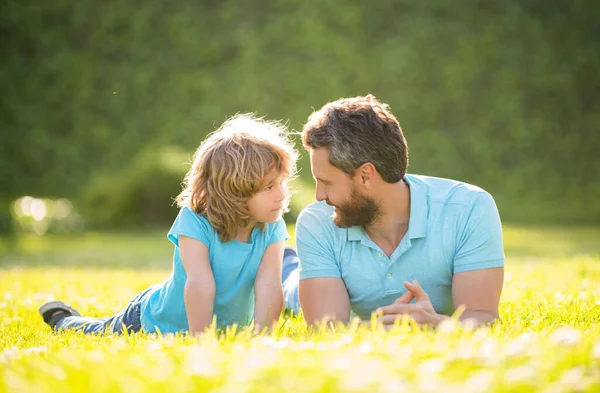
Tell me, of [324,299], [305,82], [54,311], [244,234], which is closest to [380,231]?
[324,299]

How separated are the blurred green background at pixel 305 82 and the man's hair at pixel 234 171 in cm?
1193

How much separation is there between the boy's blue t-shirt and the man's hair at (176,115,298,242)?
58 millimetres

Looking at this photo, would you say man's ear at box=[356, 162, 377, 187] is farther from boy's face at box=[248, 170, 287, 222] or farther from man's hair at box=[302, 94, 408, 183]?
boy's face at box=[248, 170, 287, 222]

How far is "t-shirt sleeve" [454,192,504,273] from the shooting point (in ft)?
11.0

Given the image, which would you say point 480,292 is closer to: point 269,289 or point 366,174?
point 366,174

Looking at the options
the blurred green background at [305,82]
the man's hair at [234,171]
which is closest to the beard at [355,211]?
the man's hair at [234,171]

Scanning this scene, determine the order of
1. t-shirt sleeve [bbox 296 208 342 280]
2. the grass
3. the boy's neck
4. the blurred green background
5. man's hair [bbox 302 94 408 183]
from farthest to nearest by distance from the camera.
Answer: the blurred green background
the boy's neck
t-shirt sleeve [bbox 296 208 342 280]
man's hair [bbox 302 94 408 183]
the grass

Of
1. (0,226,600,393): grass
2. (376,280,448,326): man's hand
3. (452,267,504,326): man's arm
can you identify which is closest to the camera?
(0,226,600,393): grass

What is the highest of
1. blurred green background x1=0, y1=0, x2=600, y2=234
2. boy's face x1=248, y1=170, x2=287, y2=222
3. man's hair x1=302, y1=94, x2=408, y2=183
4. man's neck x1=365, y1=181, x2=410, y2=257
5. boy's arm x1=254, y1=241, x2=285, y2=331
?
blurred green background x1=0, y1=0, x2=600, y2=234

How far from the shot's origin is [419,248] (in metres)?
3.46

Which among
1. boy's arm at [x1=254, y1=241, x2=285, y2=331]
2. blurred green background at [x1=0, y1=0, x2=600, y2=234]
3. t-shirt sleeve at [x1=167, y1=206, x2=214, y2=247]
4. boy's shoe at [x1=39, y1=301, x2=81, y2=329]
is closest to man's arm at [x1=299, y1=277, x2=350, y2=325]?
boy's arm at [x1=254, y1=241, x2=285, y2=331]

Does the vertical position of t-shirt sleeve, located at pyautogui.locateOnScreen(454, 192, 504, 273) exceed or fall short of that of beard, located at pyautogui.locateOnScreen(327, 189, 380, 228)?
it falls short

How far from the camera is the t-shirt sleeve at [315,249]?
3.52 meters

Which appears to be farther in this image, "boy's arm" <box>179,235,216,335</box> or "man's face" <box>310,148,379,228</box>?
"man's face" <box>310,148,379,228</box>
